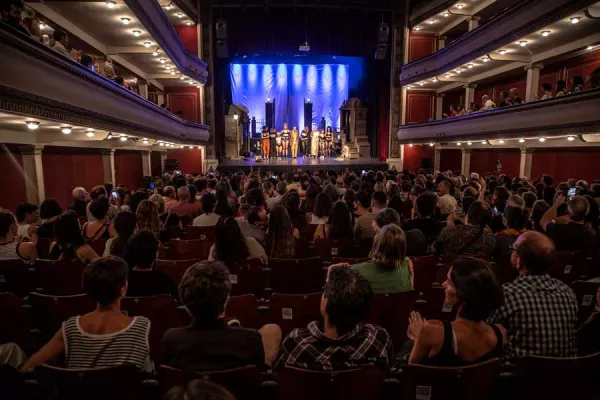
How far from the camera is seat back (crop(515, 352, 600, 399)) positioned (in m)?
1.76

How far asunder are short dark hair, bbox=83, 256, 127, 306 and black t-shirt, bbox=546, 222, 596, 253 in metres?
3.89

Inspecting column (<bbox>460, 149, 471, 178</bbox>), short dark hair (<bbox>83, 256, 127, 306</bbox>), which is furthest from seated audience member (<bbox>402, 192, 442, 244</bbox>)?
column (<bbox>460, 149, 471, 178</bbox>)

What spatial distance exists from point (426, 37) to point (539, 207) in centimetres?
1582

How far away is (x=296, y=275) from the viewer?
3529mm

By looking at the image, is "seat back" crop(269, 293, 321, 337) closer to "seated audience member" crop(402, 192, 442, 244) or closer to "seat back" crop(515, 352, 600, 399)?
"seat back" crop(515, 352, 600, 399)

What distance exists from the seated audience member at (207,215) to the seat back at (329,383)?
358 cm

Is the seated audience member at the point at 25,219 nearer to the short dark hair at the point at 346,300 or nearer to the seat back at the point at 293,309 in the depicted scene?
the seat back at the point at 293,309

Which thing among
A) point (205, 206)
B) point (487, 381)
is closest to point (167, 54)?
point (205, 206)

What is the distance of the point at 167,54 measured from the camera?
1234 centimetres

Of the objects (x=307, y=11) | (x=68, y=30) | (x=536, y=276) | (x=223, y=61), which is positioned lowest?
(x=536, y=276)

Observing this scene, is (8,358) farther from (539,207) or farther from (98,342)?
(539,207)

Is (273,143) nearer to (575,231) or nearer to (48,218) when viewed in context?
(48,218)

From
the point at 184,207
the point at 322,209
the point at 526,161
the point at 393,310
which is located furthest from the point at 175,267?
the point at 526,161

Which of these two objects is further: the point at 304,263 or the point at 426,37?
the point at 426,37
